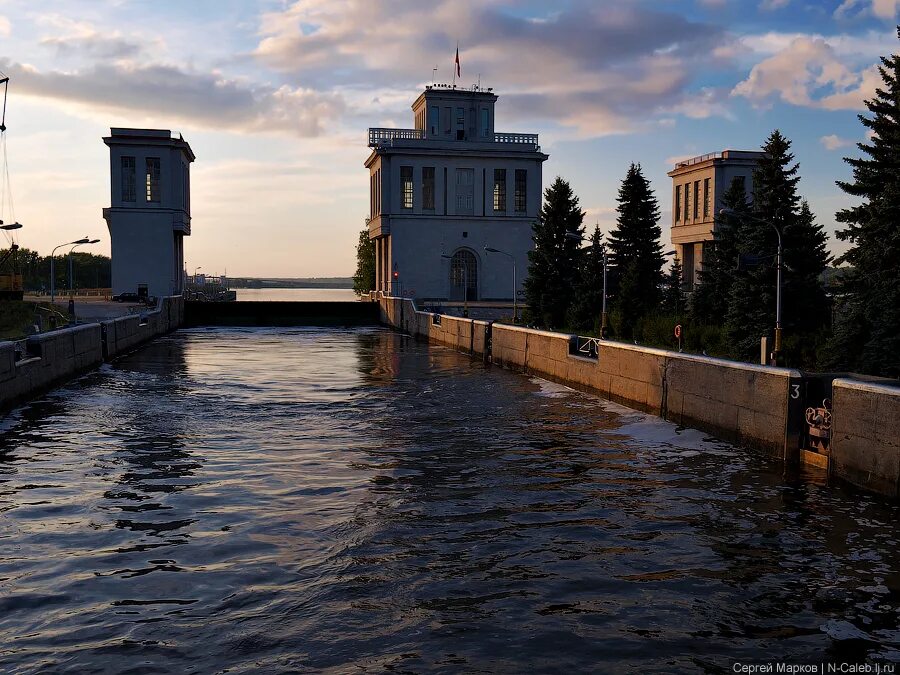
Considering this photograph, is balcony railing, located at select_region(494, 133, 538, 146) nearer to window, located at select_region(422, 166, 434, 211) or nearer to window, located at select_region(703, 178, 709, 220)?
window, located at select_region(422, 166, 434, 211)

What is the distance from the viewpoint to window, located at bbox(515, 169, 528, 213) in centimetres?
9919

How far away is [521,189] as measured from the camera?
326 feet

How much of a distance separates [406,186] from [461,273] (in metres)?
11.3

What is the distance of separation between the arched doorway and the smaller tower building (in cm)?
2206

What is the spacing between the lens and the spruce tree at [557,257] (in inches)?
2613

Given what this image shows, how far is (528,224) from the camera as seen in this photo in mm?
99688

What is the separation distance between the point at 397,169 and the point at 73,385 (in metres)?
70.1

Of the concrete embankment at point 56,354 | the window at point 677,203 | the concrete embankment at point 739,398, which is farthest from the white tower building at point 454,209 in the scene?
the concrete embankment at point 739,398

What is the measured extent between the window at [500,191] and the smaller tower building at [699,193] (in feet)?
64.1

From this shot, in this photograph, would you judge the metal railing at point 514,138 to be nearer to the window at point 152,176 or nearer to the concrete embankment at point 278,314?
the concrete embankment at point 278,314

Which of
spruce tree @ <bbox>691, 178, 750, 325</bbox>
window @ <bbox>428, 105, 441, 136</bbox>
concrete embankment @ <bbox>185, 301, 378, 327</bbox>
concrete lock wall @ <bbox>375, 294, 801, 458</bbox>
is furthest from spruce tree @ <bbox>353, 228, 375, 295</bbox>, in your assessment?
concrete lock wall @ <bbox>375, 294, 801, 458</bbox>

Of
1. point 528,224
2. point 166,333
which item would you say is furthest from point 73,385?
point 528,224

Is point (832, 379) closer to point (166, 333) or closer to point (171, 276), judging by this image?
point (166, 333)

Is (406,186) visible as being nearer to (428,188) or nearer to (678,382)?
(428,188)
